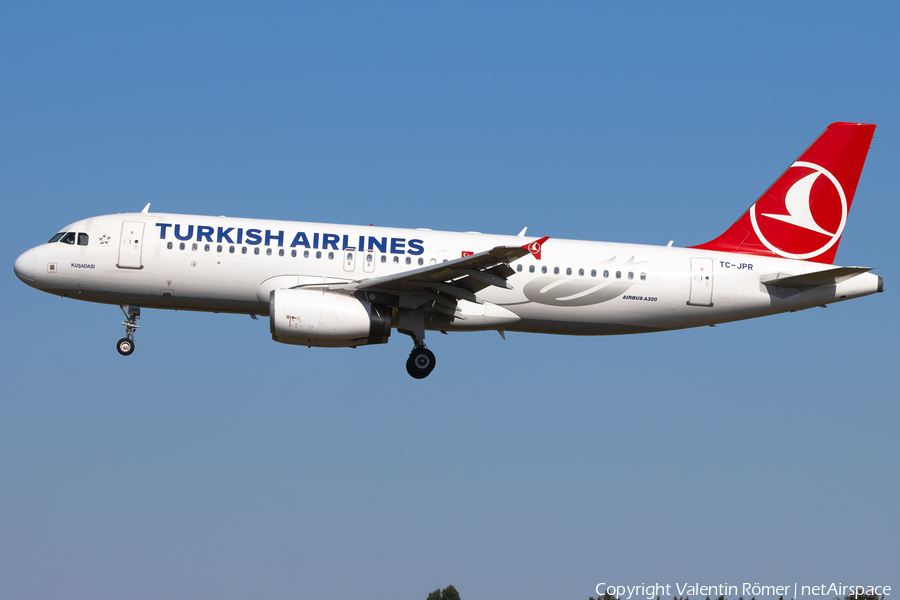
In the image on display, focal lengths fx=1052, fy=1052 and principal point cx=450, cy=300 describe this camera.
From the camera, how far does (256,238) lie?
99.9ft

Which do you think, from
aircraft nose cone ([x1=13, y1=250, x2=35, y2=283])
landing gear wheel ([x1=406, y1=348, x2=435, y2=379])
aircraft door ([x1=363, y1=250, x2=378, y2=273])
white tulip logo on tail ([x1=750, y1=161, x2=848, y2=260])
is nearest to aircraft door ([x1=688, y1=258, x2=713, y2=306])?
white tulip logo on tail ([x1=750, y1=161, x2=848, y2=260])

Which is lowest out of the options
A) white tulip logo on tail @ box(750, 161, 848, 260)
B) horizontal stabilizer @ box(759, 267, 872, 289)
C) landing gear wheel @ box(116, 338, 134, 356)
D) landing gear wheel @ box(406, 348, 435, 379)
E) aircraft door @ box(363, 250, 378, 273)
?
landing gear wheel @ box(406, 348, 435, 379)

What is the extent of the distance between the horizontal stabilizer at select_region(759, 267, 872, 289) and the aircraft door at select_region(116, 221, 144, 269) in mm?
18649

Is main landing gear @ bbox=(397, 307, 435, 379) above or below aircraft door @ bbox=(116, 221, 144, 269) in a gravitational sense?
below

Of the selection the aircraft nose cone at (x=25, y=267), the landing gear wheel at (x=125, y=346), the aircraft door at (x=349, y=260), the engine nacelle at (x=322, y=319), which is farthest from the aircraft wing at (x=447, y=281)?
the aircraft nose cone at (x=25, y=267)

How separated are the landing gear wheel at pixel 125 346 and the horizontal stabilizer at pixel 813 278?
19.3 metres

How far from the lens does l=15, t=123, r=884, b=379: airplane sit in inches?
1168

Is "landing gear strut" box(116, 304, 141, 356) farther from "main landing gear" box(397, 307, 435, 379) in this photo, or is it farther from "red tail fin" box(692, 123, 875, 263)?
"red tail fin" box(692, 123, 875, 263)

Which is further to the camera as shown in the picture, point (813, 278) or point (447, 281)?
point (813, 278)

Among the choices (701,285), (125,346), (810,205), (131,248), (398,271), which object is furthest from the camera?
(810,205)

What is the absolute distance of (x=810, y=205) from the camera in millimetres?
34500

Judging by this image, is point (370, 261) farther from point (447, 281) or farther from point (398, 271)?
point (447, 281)

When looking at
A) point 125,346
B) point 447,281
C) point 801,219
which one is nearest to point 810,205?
point 801,219

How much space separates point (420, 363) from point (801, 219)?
13605 mm
